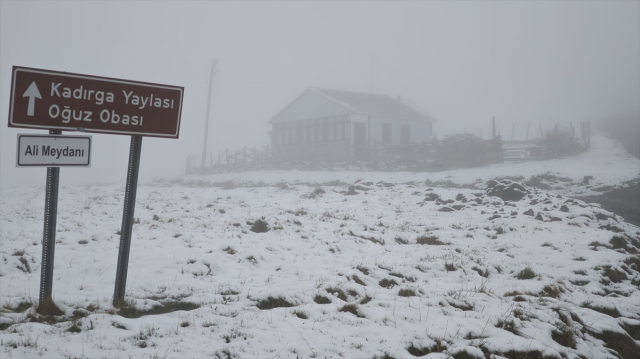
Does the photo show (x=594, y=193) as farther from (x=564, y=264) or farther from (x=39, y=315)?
(x=39, y=315)

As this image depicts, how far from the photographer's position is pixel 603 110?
90.3 m

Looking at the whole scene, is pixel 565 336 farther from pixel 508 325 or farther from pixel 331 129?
pixel 331 129

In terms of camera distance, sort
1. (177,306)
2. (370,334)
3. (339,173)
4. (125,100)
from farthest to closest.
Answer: (339,173) < (177,306) < (125,100) < (370,334)

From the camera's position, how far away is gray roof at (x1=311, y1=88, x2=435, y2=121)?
38.6 metres

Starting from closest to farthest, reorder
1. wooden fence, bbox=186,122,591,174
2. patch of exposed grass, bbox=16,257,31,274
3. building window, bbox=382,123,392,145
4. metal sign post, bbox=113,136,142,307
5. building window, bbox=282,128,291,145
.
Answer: metal sign post, bbox=113,136,142,307, patch of exposed grass, bbox=16,257,31,274, wooden fence, bbox=186,122,591,174, building window, bbox=382,123,392,145, building window, bbox=282,128,291,145

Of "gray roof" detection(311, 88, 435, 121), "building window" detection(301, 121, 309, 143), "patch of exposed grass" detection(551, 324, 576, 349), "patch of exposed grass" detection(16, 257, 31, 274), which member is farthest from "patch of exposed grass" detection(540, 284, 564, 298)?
"building window" detection(301, 121, 309, 143)

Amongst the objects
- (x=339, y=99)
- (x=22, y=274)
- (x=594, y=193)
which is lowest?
(x=22, y=274)

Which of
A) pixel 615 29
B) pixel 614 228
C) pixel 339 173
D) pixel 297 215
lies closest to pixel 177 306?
pixel 297 215

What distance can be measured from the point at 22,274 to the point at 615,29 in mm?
226017

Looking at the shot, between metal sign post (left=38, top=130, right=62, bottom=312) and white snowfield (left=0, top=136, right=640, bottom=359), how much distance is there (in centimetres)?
21

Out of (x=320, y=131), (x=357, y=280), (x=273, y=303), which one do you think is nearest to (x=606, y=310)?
(x=357, y=280)

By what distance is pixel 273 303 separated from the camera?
605cm

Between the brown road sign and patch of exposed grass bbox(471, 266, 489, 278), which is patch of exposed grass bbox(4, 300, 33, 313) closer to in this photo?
the brown road sign

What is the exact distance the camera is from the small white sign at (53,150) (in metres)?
4.74
